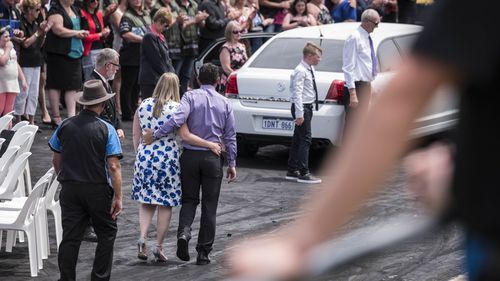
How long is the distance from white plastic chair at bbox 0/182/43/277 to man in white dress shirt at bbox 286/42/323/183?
509 cm

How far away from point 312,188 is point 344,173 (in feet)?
39.7

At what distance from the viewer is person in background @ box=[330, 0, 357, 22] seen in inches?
910

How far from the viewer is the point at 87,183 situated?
8.80 m

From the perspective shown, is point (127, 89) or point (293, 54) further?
point (127, 89)

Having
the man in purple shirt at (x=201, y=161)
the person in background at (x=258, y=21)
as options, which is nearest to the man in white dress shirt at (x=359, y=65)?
the man in purple shirt at (x=201, y=161)

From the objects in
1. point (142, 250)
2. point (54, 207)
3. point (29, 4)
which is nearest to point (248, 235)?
point (142, 250)

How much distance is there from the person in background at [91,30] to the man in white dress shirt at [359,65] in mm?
4047

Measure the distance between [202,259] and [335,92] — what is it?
5.03 metres

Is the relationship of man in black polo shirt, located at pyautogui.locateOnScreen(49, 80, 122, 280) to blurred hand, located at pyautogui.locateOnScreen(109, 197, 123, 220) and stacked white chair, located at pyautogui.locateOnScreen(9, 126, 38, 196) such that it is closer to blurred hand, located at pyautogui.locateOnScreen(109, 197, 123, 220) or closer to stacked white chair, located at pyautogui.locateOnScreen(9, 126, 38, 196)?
blurred hand, located at pyautogui.locateOnScreen(109, 197, 123, 220)

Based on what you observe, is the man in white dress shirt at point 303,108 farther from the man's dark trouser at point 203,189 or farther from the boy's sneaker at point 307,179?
the man's dark trouser at point 203,189

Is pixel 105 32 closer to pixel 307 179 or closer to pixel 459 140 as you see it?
pixel 307 179

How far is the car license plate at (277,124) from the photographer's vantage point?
1479 cm

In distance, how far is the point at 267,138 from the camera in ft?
48.9

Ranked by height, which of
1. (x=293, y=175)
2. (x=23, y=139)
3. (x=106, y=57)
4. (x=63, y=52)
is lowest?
(x=293, y=175)
